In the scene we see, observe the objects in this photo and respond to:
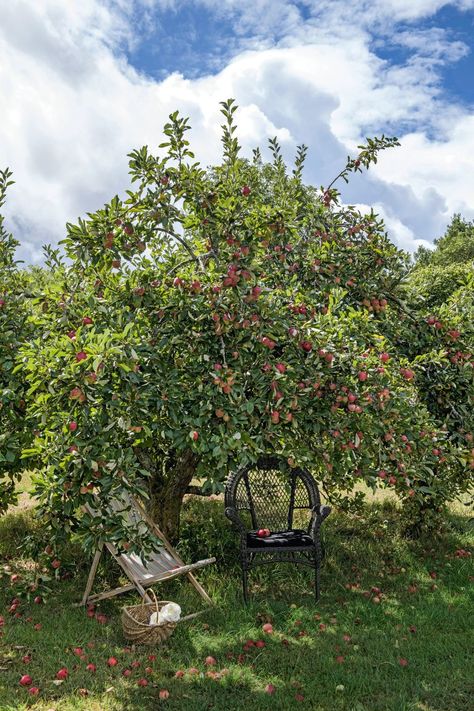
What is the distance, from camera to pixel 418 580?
5805 millimetres

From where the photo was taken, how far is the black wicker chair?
204 inches

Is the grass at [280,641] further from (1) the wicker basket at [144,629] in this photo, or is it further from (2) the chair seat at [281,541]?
(2) the chair seat at [281,541]

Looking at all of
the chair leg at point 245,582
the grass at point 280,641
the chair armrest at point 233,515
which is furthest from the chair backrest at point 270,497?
the chair leg at point 245,582

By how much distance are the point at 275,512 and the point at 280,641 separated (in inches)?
83.5

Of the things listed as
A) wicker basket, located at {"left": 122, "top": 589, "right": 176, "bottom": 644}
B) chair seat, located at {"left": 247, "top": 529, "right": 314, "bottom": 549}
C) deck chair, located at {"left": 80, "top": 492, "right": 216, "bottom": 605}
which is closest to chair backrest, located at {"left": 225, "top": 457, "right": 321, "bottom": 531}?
chair seat, located at {"left": 247, "top": 529, "right": 314, "bottom": 549}

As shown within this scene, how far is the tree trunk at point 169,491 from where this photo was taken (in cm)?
587

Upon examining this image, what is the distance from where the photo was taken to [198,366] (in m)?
4.16

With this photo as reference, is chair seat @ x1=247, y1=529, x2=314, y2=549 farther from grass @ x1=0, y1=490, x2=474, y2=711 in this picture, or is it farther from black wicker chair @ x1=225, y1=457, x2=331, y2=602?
grass @ x1=0, y1=490, x2=474, y2=711

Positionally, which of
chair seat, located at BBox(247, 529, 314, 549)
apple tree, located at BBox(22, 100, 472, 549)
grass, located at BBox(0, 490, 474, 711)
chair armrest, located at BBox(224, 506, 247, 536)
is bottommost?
grass, located at BBox(0, 490, 474, 711)

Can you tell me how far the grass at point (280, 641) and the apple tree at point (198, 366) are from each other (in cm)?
90

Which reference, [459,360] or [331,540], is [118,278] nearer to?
[459,360]

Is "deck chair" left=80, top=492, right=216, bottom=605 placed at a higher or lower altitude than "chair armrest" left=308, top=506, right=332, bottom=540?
lower

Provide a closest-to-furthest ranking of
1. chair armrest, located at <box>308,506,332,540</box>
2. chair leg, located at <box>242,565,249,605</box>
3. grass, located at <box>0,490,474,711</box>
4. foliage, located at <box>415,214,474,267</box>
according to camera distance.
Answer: grass, located at <box>0,490,474,711</box>, chair leg, located at <box>242,565,249,605</box>, chair armrest, located at <box>308,506,332,540</box>, foliage, located at <box>415,214,474,267</box>

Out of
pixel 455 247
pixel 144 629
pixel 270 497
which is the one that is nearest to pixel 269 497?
pixel 270 497
